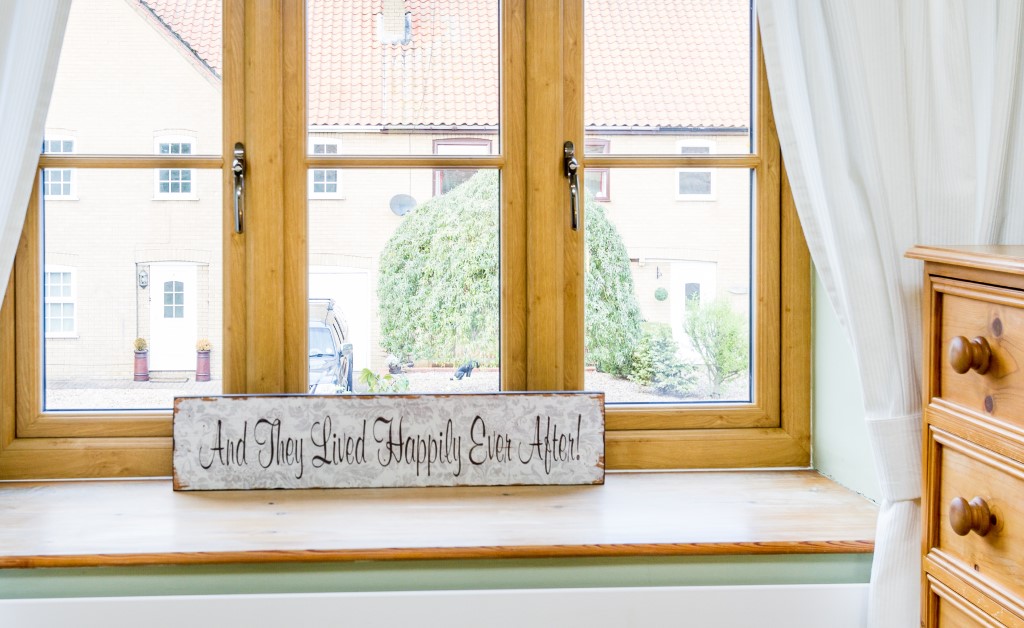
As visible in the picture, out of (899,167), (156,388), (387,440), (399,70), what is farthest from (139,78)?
(899,167)

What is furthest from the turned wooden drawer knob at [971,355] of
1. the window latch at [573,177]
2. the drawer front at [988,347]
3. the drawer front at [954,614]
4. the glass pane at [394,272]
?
the glass pane at [394,272]

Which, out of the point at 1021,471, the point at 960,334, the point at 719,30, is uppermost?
the point at 719,30

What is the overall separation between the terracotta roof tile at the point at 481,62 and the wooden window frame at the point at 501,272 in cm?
4

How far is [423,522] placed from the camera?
1.45 meters

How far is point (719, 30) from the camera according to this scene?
67.3 inches

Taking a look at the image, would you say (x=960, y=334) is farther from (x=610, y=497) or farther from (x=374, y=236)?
(x=374, y=236)

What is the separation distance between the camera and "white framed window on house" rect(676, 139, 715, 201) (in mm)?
1711

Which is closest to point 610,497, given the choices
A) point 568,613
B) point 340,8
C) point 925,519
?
point 568,613

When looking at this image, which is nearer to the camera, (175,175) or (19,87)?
(19,87)

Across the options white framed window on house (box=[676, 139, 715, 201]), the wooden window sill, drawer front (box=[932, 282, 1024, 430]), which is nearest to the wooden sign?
the wooden window sill

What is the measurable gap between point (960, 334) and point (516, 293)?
2.71 ft

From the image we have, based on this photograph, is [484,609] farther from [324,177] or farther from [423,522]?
[324,177]

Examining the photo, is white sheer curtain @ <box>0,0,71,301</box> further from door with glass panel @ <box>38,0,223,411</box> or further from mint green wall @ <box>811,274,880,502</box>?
mint green wall @ <box>811,274,880,502</box>

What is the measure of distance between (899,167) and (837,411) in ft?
1.63
